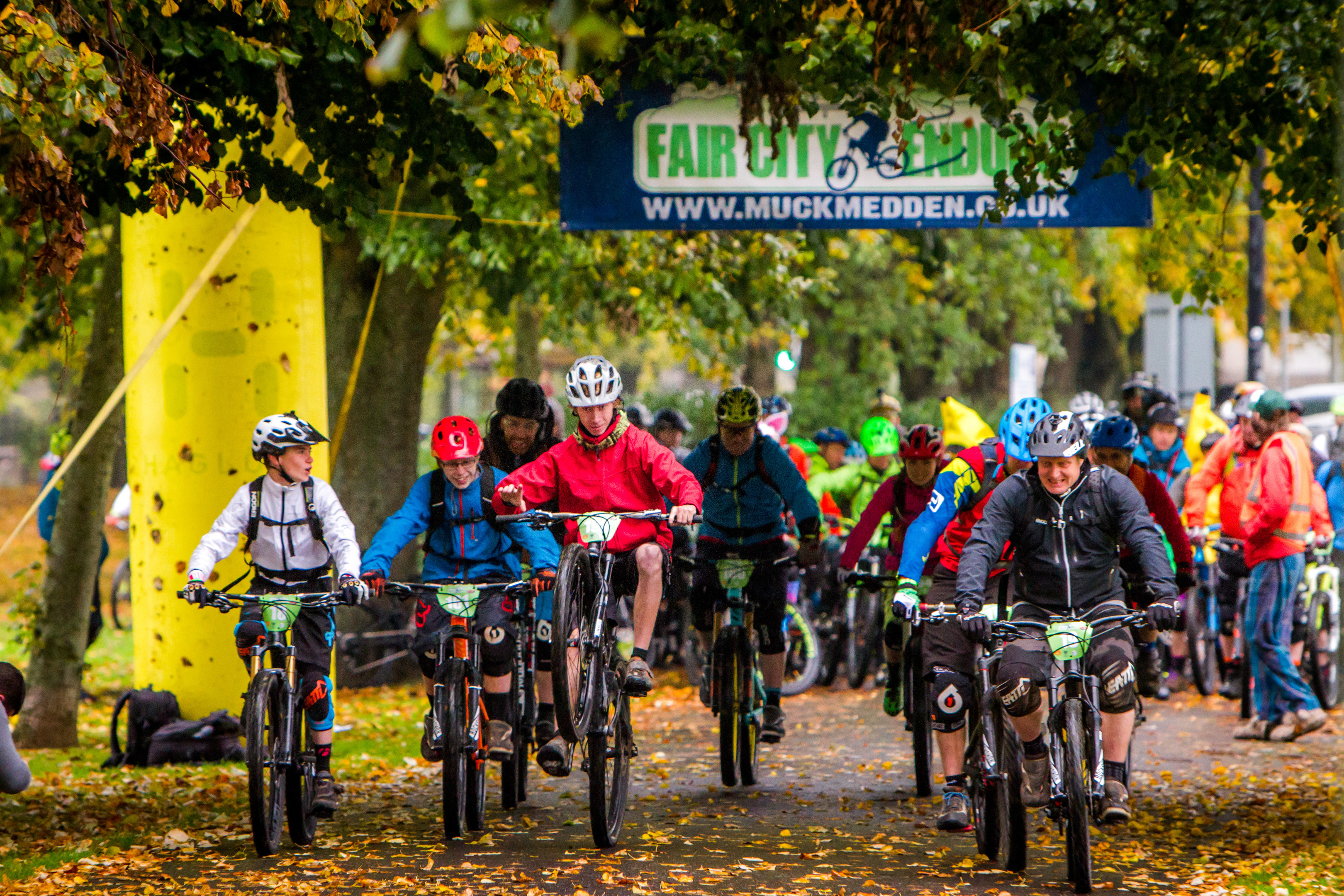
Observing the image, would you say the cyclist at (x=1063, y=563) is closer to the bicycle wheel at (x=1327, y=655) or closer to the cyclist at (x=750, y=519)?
the cyclist at (x=750, y=519)

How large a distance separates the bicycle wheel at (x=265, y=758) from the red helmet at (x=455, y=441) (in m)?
1.32

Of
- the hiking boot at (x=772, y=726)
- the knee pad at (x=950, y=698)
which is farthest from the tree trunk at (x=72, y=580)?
the knee pad at (x=950, y=698)

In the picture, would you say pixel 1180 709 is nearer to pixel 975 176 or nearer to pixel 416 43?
pixel 975 176

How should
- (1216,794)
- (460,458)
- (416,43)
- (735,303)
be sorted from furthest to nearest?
(735,303), (1216,794), (460,458), (416,43)

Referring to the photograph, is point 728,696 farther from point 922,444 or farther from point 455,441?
point 455,441

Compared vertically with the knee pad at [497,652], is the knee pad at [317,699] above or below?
below

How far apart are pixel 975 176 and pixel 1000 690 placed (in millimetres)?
3816

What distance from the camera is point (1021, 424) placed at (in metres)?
7.37

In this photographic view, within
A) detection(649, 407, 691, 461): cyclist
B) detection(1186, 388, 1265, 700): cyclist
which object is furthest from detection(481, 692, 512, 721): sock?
detection(649, 407, 691, 461): cyclist

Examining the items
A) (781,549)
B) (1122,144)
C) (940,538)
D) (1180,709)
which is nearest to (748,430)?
(781,549)

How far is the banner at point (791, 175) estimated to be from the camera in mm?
9586

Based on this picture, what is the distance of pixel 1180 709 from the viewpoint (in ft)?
41.4

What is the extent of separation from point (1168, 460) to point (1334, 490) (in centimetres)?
139

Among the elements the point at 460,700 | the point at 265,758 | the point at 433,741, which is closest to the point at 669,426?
A: the point at 460,700
